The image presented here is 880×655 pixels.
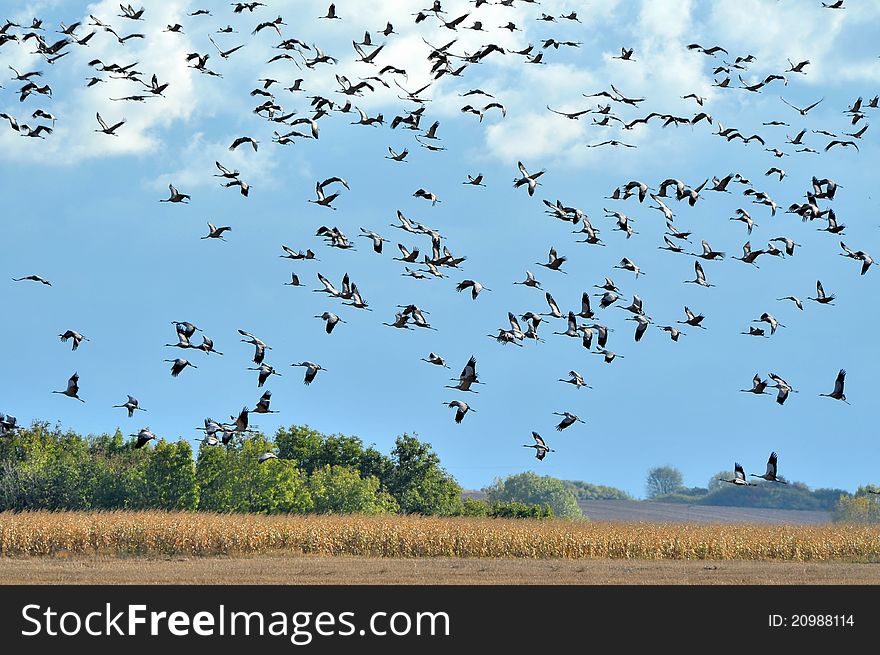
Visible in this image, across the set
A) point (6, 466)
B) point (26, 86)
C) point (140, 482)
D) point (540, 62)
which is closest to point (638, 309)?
point (540, 62)

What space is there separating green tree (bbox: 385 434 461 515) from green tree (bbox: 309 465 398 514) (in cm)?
613

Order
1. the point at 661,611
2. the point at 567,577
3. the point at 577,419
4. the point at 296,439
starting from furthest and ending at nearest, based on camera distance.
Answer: the point at 296,439, the point at 567,577, the point at 577,419, the point at 661,611

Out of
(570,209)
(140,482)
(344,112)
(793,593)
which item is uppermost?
(344,112)

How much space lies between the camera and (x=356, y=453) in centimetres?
9600

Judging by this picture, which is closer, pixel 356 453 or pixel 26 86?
pixel 26 86

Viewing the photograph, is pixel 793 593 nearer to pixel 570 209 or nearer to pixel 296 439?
pixel 570 209

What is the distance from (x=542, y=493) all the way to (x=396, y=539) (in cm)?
9627

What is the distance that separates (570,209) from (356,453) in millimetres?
57962

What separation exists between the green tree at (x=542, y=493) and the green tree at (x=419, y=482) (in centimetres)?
5169

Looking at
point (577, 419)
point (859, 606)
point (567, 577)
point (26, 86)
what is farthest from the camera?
point (567, 577)

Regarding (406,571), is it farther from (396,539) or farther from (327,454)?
(327,454)

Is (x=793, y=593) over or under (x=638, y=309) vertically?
under

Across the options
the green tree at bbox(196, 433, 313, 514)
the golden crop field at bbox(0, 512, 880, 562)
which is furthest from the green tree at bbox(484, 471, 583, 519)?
the golden crop field at bbox(0, 512, 880, 562)

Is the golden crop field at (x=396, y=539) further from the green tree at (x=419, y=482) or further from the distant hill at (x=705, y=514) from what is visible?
the distant hill at (x=705, y=514)
